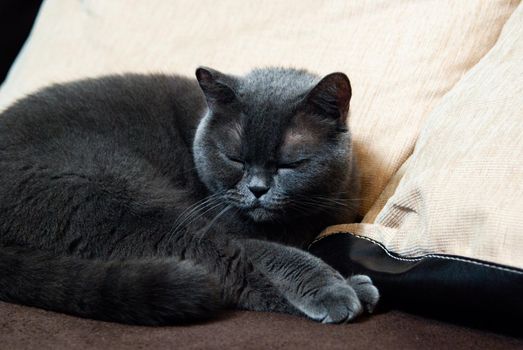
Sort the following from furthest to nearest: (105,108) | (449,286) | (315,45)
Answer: (315,45) < (105,108) < (449,286)

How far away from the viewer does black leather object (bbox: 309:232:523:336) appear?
860mm

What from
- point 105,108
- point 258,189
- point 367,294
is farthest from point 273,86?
point 367,294

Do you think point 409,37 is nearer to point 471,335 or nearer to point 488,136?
point 488,136

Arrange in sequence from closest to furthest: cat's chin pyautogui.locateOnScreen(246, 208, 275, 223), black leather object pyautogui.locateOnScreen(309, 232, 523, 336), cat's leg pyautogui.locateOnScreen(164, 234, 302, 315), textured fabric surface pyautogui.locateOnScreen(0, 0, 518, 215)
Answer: black leather object pyautogui.locateOnScreen(309, 232, 523, 336)
cat's leg pyautogui.locateOnScreen(164, 234, 302, 315)
cat's chin pyautogui.locateOnScreen(246, 208, 275, 223)
textured fabric surface pyautogui.locateOnScreen(0, 0, 518, 215)

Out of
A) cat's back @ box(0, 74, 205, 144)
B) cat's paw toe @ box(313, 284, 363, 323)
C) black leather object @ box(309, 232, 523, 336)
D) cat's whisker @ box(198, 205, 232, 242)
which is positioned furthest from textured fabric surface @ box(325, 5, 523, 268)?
cat's back @ box(0, 74, 205, 144)

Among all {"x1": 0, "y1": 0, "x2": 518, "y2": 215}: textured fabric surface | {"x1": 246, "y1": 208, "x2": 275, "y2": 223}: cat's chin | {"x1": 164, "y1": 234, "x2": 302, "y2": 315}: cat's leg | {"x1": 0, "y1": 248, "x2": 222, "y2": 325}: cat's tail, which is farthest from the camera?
{"x1": 0, "y1": 0, "x2": 518, "y2": 215}: textured fabric surface

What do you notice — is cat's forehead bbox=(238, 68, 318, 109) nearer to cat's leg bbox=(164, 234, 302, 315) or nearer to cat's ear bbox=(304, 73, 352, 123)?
cat's ear bbox=(304, 73, 352, 123)

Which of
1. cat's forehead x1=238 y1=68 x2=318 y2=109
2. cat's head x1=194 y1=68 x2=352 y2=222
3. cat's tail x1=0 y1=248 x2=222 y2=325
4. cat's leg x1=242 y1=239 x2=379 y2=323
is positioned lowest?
cat's tail x1=0 y1=248 x2=222 y2=325

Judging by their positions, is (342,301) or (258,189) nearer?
(342,301)

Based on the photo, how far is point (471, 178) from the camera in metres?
0.96

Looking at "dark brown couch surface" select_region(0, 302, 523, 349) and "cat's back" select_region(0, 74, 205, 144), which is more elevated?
"cat's back" select_region(0, 74, 205, 144)

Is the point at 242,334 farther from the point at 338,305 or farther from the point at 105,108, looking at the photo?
the point at 105,108

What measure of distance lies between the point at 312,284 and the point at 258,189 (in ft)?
0.71

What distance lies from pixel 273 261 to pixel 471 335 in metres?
0.40
